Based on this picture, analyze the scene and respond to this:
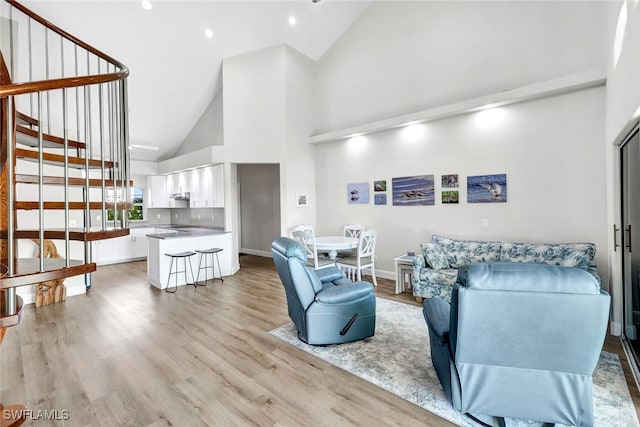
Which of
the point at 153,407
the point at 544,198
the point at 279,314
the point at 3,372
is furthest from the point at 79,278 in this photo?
the point at 544,198

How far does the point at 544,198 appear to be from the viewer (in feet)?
12.7

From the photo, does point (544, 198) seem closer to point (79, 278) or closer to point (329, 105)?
point (329, 105)

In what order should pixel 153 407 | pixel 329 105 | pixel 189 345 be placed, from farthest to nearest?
pixel 329 105, pixel 189 345, pixel 153 407

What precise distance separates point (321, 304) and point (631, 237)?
2.99 metres

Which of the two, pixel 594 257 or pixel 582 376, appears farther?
pixel 594 257

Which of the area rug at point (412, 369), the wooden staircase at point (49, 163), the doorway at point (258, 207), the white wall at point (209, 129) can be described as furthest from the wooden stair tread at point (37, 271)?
the doorway at point (258, 207)

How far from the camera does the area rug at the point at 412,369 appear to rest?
6.28 feet

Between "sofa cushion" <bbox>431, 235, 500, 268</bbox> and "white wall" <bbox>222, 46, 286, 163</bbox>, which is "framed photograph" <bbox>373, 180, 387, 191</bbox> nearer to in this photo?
"sofa cushion" <bbox>431, 235, 500, 268</bbox>

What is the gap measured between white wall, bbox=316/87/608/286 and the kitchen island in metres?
3.02

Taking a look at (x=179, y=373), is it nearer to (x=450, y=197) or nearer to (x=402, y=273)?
(x=402, y=273)

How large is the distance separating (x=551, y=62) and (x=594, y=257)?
264cm

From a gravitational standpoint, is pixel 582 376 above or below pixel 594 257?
below

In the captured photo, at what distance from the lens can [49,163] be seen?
2535mm

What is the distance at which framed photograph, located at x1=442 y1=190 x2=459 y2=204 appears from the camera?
181 inches
